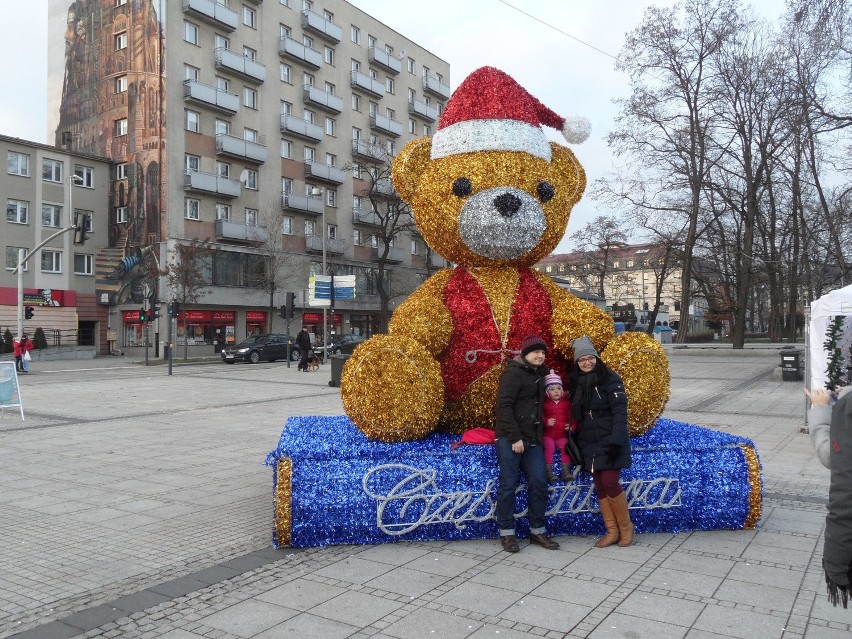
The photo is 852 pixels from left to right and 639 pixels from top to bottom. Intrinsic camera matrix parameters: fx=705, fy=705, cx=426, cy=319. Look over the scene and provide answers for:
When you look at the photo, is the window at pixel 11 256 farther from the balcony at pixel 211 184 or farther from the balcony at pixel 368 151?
the balcony at pixel 368 151

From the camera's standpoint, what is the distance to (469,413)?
18.6 ft

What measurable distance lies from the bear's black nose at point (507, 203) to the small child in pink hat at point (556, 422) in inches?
52.1

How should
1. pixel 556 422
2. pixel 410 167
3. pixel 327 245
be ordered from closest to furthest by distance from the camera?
pixel 556 422, pixel 410 167, pixel 327 245

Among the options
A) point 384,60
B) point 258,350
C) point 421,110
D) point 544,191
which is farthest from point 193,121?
point 544,191

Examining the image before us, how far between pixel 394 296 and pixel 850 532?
155 feet

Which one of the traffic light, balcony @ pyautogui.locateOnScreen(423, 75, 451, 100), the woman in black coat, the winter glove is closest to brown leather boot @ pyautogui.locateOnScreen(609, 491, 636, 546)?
the woman in black coat

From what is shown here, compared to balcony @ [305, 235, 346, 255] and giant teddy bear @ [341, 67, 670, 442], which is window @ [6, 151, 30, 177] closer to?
balcony @ [305, 235, 346, 255]

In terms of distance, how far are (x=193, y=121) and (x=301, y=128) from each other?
7.60 metres

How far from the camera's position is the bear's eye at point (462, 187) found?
5625 millimetres

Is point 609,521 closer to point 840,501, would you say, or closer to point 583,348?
point 583,348

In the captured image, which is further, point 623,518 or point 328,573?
point 623,518

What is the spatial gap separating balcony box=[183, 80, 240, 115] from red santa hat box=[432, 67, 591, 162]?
33298 mm

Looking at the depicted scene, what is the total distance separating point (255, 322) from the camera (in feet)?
136

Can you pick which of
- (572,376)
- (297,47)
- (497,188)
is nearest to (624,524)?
(572,376)
